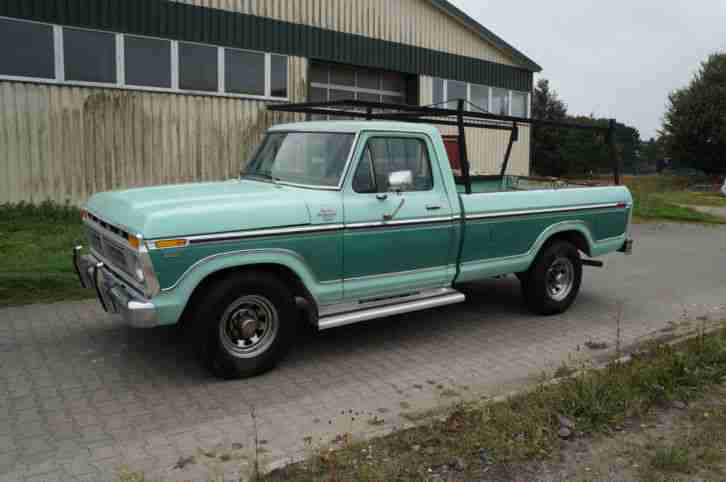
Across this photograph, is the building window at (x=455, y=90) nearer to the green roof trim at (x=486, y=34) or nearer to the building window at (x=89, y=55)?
the green roof trim at (x=486, y=34)

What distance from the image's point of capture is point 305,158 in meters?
5.84

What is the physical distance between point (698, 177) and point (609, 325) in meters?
33.6

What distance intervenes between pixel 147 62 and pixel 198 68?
1.17m

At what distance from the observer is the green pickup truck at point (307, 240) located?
15.4 ft

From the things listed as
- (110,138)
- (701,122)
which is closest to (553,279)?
(110,138)

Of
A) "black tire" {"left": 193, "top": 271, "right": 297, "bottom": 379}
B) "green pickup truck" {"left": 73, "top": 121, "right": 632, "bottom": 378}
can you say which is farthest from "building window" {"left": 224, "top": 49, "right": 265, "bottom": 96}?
"black tire" {"left": 193, "top": 271, "right": 297, "bottom": 379}

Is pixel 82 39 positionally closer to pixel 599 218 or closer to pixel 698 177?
pixel 599 218

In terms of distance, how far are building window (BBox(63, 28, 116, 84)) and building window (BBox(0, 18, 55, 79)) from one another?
31cm

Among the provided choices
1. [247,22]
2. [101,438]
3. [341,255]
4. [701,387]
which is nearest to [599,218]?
[701,387]

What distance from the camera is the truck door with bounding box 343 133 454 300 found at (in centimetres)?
549

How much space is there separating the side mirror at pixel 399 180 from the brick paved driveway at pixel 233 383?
150 cm

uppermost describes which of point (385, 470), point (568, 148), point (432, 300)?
point (568, 148)

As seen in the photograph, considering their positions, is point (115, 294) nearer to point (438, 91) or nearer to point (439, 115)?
point (439, 115)

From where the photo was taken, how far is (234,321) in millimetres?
5043
